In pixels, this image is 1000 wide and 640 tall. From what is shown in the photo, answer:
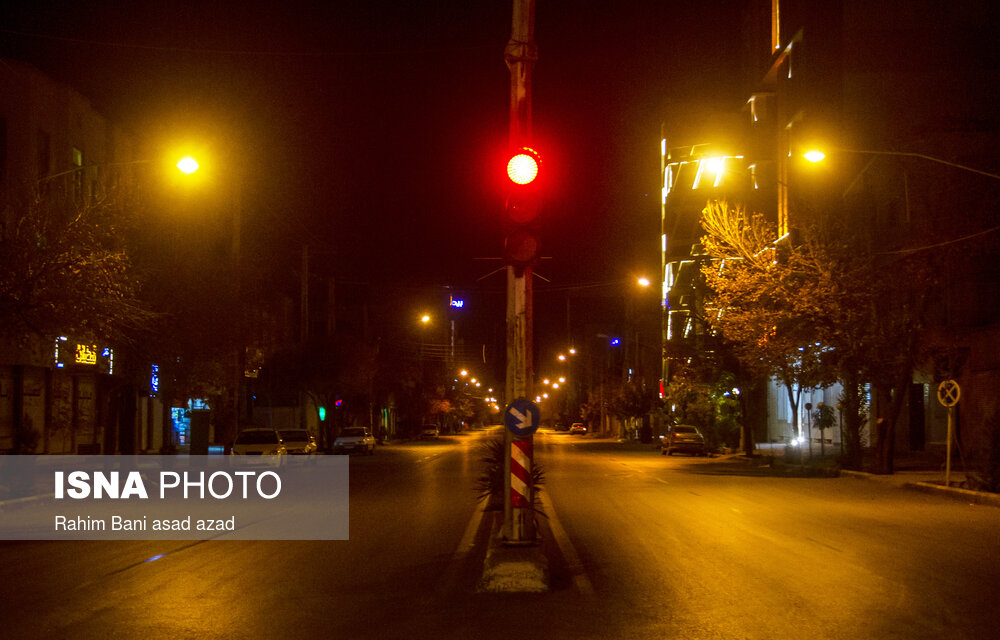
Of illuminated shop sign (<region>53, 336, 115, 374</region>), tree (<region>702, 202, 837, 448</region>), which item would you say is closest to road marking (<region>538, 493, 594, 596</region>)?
tree (<region>702, 202, 837, 448</region>)

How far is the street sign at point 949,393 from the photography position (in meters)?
23.6

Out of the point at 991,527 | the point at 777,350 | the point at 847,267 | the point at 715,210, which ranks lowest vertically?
the point at 991,527

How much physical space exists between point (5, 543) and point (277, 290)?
158 ft

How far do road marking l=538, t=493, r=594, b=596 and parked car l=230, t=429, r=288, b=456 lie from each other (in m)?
17.2

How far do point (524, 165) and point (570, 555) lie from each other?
5.11 metres

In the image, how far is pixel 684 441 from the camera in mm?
47531

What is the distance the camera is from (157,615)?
880 cm

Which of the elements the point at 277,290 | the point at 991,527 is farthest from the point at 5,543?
the point at 277,290

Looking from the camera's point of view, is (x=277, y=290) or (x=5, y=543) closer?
(x=5, y=543)

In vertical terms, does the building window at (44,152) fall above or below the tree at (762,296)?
above

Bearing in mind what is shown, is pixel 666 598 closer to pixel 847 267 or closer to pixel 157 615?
pixel 157 615

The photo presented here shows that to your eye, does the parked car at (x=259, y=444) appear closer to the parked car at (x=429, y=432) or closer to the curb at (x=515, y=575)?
the curb at (x=515, y=575)

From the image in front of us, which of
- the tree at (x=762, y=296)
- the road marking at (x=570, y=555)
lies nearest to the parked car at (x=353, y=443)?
the tree at (x=762, y=296)

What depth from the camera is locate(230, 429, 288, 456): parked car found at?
34000 millimetres
